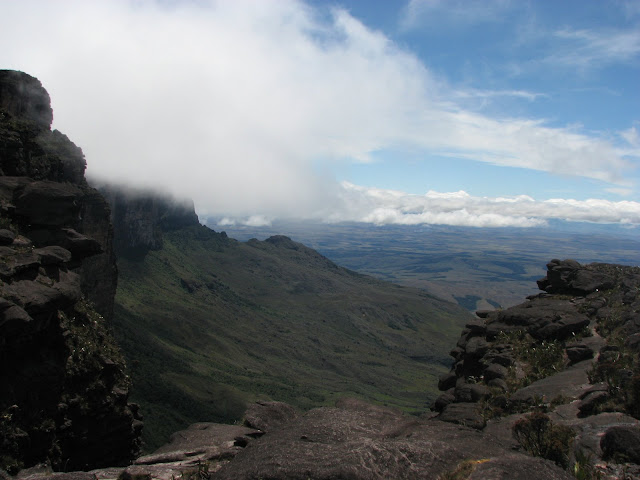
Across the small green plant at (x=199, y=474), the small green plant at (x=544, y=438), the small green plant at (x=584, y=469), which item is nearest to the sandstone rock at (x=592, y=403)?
the small green plant at (x=544, y=438)

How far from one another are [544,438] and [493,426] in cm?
623

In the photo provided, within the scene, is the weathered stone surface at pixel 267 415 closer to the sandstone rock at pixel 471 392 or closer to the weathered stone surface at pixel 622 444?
the sandstone rock at pixel 471 392

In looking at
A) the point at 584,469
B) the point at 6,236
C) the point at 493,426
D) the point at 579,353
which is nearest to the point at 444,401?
the point at 493,426

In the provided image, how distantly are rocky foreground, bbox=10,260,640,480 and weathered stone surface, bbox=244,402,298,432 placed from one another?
Answer: 3.2 inches

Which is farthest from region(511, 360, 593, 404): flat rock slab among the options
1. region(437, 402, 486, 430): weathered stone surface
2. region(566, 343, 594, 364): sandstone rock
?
region(437, 402, 486, 430): weathered stone surface

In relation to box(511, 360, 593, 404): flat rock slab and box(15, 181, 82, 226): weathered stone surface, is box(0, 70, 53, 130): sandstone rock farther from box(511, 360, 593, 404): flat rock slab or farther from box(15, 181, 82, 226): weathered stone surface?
box(511, 360, 593, 404): flat rock slab

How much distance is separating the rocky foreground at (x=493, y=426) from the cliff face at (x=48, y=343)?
7728 millimetres

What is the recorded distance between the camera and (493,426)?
25688mm

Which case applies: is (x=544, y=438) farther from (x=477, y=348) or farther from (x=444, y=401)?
(x=477, y=348)

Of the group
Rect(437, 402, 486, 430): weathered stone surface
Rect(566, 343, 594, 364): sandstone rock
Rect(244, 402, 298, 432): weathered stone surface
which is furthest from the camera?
Rect(566, 343, 594, 364): sandstone rock

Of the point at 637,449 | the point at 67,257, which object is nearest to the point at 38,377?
the point at 67,257

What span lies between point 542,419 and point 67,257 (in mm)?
30679

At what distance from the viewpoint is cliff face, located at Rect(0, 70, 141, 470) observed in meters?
26.0

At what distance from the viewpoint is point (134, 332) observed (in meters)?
149
